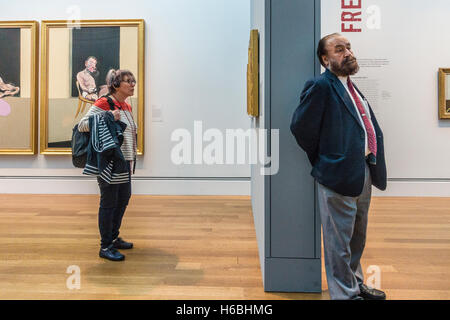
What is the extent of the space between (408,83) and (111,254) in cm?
598

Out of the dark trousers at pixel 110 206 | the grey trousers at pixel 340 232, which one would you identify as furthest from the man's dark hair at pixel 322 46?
the dark trousers at pixel 110 206

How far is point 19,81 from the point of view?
6.26 m

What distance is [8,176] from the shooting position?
6340 millimetres

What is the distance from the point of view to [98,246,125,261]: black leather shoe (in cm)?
289

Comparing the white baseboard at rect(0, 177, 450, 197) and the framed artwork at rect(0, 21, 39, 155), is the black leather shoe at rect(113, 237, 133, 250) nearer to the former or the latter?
the white baseboard at rect(0, 177, 450, 197)

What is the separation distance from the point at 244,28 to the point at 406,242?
15.5 ft

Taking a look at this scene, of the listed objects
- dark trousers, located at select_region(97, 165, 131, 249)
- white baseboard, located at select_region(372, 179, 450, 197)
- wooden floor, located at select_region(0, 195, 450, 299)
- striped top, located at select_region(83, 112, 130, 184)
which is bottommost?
A: wooden floor, located at select_region(0, 195, 450, 299)

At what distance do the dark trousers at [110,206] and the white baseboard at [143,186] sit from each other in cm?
314

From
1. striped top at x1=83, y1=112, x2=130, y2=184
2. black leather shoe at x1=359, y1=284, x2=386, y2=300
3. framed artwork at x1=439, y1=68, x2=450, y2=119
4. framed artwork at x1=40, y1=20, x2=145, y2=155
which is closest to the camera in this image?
black leather shoe at x1=359, y1=284, x2=386, y2=300

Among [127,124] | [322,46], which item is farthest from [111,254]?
[322,46]

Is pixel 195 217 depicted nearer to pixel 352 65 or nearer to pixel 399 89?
pixel 352 65

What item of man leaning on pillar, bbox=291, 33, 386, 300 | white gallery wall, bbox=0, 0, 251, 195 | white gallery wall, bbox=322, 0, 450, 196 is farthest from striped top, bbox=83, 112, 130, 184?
white gallery wall, bbox=322, 0, 450, 196

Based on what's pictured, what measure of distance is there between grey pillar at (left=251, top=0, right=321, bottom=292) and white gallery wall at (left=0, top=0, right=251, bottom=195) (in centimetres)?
390
